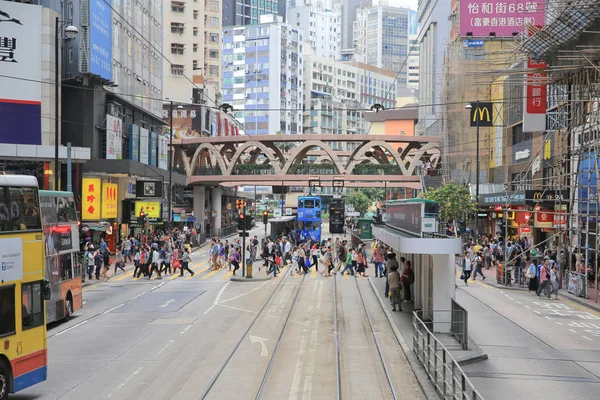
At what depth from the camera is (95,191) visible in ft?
144

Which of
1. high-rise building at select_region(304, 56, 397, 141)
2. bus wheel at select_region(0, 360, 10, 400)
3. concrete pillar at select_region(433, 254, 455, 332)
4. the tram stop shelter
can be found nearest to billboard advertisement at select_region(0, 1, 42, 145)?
the tram stop shelter

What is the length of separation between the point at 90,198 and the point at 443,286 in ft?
95.8

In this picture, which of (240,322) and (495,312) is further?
(495,312)

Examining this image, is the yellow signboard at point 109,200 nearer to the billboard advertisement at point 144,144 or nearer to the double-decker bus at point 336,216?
the billboard advertisement at point 144,144

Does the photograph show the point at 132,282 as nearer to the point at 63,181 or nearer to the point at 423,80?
the point at 63,181

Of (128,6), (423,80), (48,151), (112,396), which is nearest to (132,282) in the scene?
(48,151)

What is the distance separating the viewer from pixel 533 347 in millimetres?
18734

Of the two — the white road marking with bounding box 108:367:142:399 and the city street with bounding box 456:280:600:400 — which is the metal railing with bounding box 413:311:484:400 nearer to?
the city street with bounding box 456:280:600:400

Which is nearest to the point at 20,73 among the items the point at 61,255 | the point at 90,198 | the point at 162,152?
the point at 90,198

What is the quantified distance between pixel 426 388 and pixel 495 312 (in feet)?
39.8

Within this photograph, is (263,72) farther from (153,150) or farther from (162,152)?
(153,150)

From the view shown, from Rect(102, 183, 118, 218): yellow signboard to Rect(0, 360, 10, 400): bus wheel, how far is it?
33.7m

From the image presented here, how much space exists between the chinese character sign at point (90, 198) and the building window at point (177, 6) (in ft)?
210

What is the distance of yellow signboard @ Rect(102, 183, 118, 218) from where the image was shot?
45.3 m
